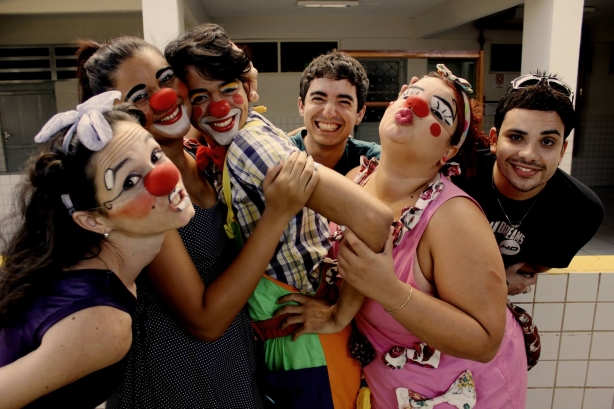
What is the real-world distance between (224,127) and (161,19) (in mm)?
4015

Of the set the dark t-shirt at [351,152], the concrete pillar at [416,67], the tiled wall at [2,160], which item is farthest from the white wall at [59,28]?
the dark t-shirt at [351,152]

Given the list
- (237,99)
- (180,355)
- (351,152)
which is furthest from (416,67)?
(180,355)

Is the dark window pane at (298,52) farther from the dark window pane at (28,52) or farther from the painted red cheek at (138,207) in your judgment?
the painted red cheek at (138,207)

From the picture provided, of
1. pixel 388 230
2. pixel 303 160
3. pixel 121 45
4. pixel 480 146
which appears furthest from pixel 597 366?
pixel 121 45

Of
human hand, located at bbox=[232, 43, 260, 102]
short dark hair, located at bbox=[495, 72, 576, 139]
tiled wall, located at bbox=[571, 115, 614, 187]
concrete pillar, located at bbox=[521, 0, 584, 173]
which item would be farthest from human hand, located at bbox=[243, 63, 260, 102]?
tiled wall, located at bbox=[571, 115, 614, 187]

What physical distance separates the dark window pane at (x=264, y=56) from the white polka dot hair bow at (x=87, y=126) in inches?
278

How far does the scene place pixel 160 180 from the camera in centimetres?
92

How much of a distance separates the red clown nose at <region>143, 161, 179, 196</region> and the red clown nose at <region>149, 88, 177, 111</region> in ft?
0.78

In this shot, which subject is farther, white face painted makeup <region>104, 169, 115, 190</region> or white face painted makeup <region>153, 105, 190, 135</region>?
white face painted makeup <region>153, 105, 190, 135</region>

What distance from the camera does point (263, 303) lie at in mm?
1321

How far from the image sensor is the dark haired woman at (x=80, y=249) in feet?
2.75

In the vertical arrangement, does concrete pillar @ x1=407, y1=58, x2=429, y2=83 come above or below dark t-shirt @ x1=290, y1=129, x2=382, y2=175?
above

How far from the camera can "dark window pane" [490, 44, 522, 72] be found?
816 cm

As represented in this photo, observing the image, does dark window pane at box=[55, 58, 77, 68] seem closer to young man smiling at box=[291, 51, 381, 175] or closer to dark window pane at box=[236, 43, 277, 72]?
dark window pane at box=[236, 43, 277, 72]
